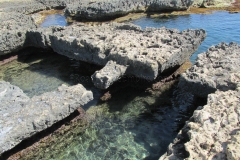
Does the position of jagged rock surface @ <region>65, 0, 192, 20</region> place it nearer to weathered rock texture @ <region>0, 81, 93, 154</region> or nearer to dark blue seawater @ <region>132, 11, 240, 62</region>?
dark blue seawater @ <region>132, 11, 240, 62</region>

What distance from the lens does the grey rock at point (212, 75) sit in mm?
12641

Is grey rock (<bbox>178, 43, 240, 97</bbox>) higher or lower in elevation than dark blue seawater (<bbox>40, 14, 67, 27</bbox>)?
higher

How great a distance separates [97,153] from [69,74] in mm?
9483

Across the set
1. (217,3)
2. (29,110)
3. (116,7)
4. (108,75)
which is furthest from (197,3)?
(29,110)

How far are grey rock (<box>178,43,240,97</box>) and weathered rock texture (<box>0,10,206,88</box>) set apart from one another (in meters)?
1.96

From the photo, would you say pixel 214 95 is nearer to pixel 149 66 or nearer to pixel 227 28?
pixel 149 66

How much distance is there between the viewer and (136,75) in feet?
51.3

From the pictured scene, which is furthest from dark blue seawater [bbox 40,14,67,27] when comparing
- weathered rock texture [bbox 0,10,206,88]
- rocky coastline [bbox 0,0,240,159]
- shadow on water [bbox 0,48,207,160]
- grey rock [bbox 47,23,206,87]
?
shadow on water [bbox 0,48,207,160]

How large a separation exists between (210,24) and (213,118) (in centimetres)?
2382

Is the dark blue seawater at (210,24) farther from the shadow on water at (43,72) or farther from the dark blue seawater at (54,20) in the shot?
the shadow on water at (43,72)

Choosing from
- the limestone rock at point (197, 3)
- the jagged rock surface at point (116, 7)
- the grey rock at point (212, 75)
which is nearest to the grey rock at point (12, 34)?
the jagged rock surface at point (116, 7)

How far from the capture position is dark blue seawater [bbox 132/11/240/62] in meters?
26.0

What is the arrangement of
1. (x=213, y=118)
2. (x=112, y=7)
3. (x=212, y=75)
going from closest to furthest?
(x=213, y=118) < (x=212, y=75) < (x=112, y=7)

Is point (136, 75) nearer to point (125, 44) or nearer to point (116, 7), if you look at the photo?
point (125, 44)
